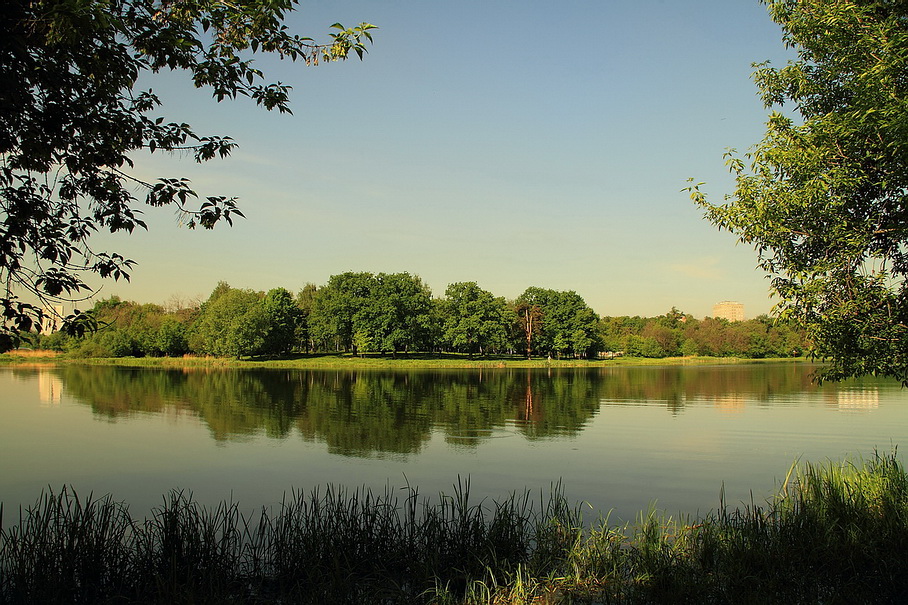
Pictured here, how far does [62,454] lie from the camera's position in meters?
18.3

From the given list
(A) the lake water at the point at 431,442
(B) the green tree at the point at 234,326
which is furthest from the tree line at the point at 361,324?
(A) the lake water at the point at 431,442

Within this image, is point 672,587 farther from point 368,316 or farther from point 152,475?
point 368,316

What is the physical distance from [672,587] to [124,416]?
1101 inches

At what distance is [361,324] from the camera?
9081cm

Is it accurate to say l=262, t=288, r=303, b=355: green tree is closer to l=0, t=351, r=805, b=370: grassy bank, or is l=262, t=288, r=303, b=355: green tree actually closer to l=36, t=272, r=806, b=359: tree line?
l=36, t=272, r=806, b=359: tree line

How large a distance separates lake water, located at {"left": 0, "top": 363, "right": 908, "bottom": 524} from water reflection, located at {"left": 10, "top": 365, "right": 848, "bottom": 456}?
160 millimetres

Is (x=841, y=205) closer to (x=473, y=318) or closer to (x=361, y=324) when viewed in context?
(x=361, y=324)

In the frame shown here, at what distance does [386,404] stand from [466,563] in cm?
2594

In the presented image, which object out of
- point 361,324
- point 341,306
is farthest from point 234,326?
point 361,324

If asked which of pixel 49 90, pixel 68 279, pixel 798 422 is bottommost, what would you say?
pixel 798 422

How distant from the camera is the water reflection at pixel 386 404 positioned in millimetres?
23078

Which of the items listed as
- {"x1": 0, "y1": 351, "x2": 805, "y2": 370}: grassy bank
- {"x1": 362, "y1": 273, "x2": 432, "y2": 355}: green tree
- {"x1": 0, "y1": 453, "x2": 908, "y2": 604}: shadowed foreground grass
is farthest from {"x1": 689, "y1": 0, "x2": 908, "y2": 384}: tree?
{"x1": 362, "y1": 273, "x2": 432, "y2": 355}: green tree

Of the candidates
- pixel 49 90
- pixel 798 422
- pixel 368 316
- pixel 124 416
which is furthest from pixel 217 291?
pixel 49 90

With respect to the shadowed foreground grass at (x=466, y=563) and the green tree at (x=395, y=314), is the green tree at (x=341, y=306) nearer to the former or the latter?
the green tree at (x=395, y=314)
